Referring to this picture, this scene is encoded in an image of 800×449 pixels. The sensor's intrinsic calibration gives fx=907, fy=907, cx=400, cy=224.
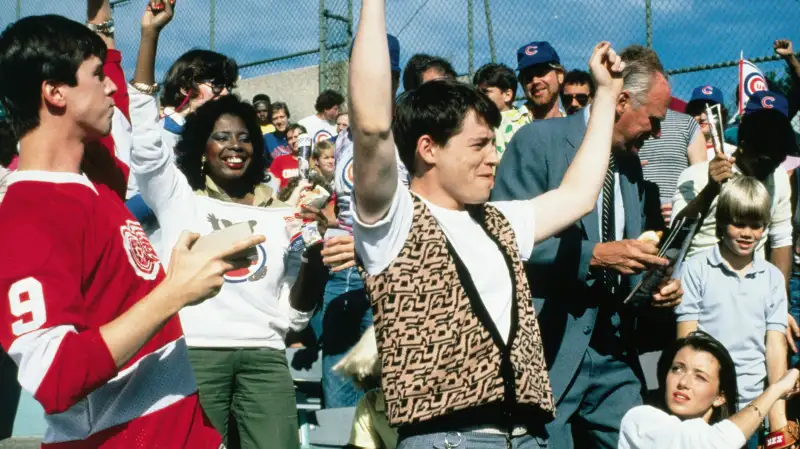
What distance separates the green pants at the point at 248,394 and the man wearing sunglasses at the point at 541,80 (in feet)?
10.7

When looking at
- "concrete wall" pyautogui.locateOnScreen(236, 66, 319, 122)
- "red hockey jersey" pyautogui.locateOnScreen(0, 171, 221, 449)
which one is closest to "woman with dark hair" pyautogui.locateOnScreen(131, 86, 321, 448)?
"red hockey jersey" pyautogui.locateOnScreen(0, 171, 221, 449)

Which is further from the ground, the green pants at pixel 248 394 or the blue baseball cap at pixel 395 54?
the blue baseball cap at pixel 395 54

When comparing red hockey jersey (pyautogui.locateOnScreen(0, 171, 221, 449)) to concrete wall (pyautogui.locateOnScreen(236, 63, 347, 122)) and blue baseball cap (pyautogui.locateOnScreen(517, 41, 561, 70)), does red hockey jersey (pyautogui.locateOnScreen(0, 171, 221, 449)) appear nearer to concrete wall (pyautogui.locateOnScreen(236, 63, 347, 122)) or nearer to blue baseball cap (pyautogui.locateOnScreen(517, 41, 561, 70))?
blue baseball cap (pyautogui.locateOnScreen(517, 41, 561, 70))

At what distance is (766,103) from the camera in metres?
6.36

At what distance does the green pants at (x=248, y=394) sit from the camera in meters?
4.00

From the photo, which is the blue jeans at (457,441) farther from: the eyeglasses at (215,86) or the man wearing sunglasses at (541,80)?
the man wearing sunglasses at (541,80)

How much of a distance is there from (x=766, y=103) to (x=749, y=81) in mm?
1031

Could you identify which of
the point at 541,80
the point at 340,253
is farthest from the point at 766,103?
the point at 340,253

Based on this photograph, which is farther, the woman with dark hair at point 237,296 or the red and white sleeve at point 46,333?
the woman with dark hair at point 237,296

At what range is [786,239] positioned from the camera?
6.07 metres

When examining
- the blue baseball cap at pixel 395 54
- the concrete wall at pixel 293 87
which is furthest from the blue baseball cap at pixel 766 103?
the concrete wall at pixel 293 87

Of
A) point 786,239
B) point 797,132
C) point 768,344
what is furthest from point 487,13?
point 768,344

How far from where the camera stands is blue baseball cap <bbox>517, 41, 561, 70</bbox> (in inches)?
264

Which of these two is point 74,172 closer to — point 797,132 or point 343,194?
point 343,194
